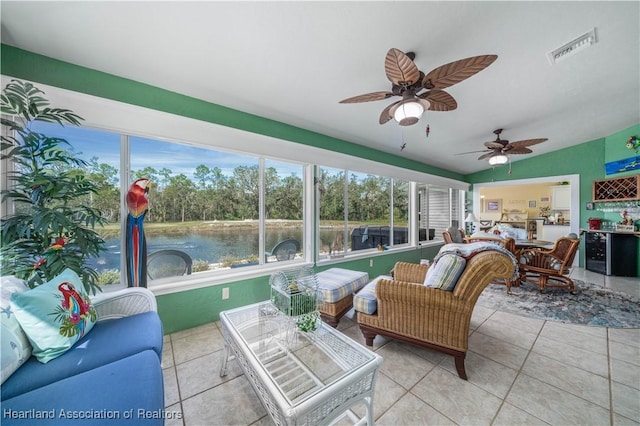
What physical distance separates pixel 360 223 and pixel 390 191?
1106 millimetres

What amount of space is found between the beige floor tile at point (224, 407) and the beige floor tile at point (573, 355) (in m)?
2.53

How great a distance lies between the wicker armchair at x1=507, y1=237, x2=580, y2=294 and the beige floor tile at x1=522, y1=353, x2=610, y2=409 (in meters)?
2.28

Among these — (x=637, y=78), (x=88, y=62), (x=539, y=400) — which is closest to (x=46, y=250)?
(x=88, y=62)

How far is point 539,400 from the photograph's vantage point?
1566 millimetres

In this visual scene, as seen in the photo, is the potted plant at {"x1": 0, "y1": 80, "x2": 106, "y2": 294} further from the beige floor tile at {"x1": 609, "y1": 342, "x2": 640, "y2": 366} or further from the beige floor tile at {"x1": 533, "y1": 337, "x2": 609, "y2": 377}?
the beige floor tile at {"x1": 609, "y1": 342, "x2": 640, "y2": 366}

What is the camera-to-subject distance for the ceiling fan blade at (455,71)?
150 cm

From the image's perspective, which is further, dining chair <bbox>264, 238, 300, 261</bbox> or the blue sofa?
dining chair <bbox>264, 238, 300, 261</bbox>

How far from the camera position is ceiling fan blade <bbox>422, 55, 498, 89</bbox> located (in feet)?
4.91

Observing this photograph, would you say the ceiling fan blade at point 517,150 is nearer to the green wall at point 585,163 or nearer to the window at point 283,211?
the green wall at point 585,163

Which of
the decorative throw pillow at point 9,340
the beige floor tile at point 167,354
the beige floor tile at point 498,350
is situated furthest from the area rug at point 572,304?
the decorative throw pillow at point 9,340

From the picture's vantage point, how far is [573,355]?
81.2 inches

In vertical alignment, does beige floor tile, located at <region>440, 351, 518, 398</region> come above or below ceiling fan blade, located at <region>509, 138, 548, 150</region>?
below

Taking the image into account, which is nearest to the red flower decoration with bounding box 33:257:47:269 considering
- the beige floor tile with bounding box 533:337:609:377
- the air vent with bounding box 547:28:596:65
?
the beige floor tile with bounding box 533:337:609:377

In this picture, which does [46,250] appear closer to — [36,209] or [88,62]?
[36,209]
